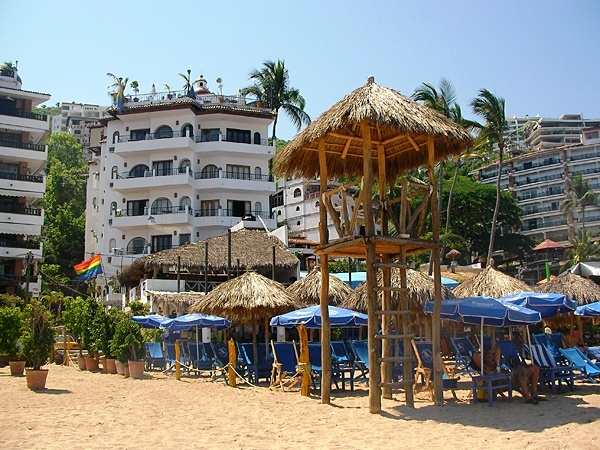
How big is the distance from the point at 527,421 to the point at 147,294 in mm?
23910

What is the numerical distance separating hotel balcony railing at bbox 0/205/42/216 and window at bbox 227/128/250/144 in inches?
576

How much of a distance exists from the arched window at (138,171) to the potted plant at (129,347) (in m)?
30.7

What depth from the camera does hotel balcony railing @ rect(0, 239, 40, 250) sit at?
3956 centimetres

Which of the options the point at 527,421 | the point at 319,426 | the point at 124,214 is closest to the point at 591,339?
the point at 527,421

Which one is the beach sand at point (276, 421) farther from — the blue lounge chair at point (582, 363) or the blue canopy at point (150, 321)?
the blue canopy at point (150, 321)

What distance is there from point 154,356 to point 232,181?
26872mm

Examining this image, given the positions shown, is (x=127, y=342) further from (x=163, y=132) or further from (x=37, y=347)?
(x=163, y=132)

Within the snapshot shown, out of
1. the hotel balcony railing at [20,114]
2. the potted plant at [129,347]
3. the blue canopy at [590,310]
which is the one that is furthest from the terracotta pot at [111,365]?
the hotel balcony railing at [20,114]

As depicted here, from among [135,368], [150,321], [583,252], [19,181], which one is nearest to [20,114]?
[19,181]

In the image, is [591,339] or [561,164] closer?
[591,339]

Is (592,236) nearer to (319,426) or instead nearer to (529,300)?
(529,300)

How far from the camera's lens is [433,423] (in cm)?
936

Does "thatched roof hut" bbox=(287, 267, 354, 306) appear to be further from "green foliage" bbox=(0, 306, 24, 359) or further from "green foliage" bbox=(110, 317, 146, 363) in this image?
"green foliage" bbox=(0, 306, 24, 359)

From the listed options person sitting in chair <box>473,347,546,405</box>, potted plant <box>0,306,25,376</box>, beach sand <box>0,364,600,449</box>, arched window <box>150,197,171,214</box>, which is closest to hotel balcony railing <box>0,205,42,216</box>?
arched window <box>150,197,171,214</box>
